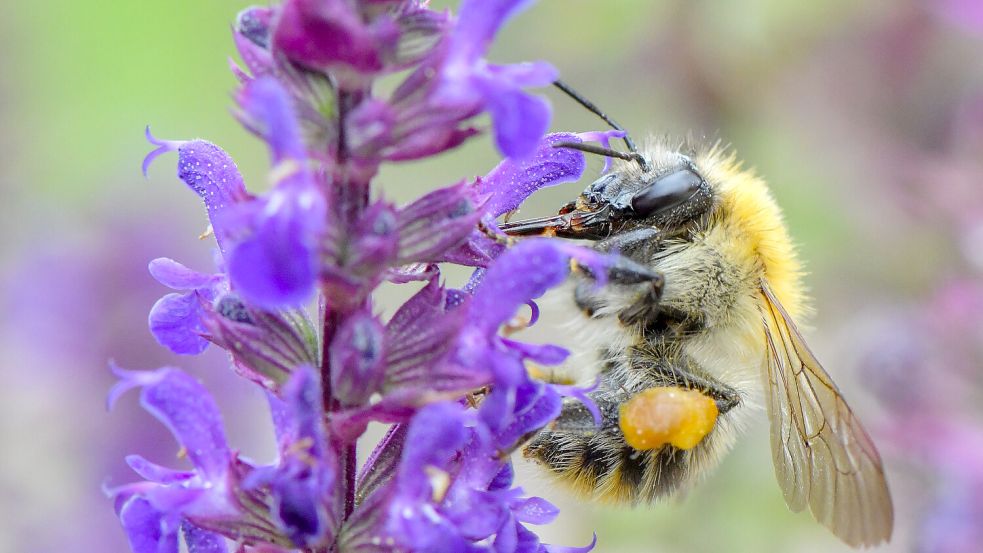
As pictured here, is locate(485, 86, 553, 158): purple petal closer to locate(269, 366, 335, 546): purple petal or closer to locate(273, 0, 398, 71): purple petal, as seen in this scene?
locate(273, 0, 398, 71): purple petal

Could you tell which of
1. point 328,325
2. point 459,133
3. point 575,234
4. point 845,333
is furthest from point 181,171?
point 845,333

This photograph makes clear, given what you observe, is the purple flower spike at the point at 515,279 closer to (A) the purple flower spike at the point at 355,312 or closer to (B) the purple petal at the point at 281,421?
(A) the purple flower spike at the point at 355,312

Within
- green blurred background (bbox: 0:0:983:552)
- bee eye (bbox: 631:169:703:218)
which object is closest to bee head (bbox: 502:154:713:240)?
bee eye (bbox: 631:169:703:218)

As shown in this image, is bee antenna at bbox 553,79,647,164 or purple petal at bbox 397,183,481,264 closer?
purple petal at bbox 397,183,481,264

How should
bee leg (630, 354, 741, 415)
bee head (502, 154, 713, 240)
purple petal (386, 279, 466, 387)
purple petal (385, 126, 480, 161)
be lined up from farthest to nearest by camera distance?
bee leg (630, 354, 741, 415) < bee head (502, 154, 713, 240) < purple petal (386, 279, 466, 387) < purple petal (385, 126, 480, 161)

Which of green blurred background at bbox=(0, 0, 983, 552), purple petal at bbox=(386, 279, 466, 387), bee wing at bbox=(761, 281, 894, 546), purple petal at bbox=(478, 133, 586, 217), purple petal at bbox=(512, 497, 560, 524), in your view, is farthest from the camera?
green blurred background at bbox=(0, 0, 983, 552)
